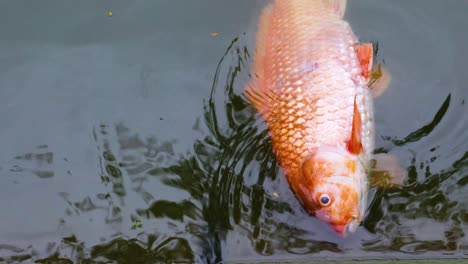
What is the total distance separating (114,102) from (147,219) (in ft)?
2.74

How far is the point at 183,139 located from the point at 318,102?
97 centimetres

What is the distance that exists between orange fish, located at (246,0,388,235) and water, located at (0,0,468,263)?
10.2 inches

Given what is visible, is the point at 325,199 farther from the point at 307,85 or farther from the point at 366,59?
the point at 366,59

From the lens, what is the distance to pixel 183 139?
3.93 metres

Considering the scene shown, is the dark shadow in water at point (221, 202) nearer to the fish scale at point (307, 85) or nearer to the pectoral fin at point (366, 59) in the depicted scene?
the fish scale at point (307, 85)

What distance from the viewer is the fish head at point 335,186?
124 inches

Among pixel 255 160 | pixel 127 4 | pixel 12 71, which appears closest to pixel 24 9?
pixel 12 71

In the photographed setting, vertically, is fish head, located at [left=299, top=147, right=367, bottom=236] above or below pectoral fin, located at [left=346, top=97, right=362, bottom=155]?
below

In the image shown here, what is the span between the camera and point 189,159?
387 cm

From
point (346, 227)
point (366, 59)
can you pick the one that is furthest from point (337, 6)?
→ point (346, 227)

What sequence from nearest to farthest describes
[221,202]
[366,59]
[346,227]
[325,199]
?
1. [325,199]
2. [346,227]
3. [366,59]
4. [221,202]

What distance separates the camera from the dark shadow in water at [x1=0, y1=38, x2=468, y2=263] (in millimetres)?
3500

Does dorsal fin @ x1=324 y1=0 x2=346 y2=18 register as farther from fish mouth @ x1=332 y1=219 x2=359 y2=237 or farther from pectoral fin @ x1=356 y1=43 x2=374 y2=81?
fish mouth @ x1=332 y1=219 x2=359 y2=237

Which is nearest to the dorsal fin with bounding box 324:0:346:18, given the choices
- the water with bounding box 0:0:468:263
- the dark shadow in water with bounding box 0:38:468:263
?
the water with bounding box 0:0:468:263
